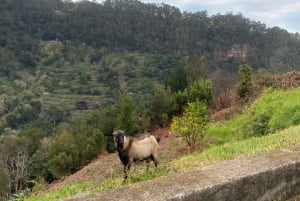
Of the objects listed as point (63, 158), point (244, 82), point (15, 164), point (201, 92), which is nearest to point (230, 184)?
point (244, 82)

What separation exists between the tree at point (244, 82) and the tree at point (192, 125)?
195 inches

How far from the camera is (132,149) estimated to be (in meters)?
7.54

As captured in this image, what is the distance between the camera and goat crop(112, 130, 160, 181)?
287 inches

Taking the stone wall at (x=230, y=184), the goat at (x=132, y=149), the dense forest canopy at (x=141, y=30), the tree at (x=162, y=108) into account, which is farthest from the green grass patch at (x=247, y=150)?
the dense forest canopy at (x=141, y=30)

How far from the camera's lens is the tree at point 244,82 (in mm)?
17594

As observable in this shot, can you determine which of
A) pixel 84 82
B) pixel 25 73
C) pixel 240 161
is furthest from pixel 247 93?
pixel 25 73

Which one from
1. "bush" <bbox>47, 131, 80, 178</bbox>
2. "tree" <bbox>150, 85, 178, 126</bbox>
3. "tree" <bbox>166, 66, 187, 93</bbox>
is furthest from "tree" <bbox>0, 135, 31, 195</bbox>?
"tree" <bbox>166, 66, 187, 93</bbox>

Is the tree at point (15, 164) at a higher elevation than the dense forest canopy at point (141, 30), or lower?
lower

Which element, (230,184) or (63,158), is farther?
(63,158)

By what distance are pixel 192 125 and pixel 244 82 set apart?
558cm

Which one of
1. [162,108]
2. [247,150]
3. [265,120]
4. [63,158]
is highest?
[247,150]

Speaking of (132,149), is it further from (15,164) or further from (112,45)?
(112,45)

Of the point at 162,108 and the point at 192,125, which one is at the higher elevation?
the point at 192,125

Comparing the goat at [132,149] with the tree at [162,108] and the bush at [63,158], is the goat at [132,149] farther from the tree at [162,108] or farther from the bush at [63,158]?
the bush at [63,158]
